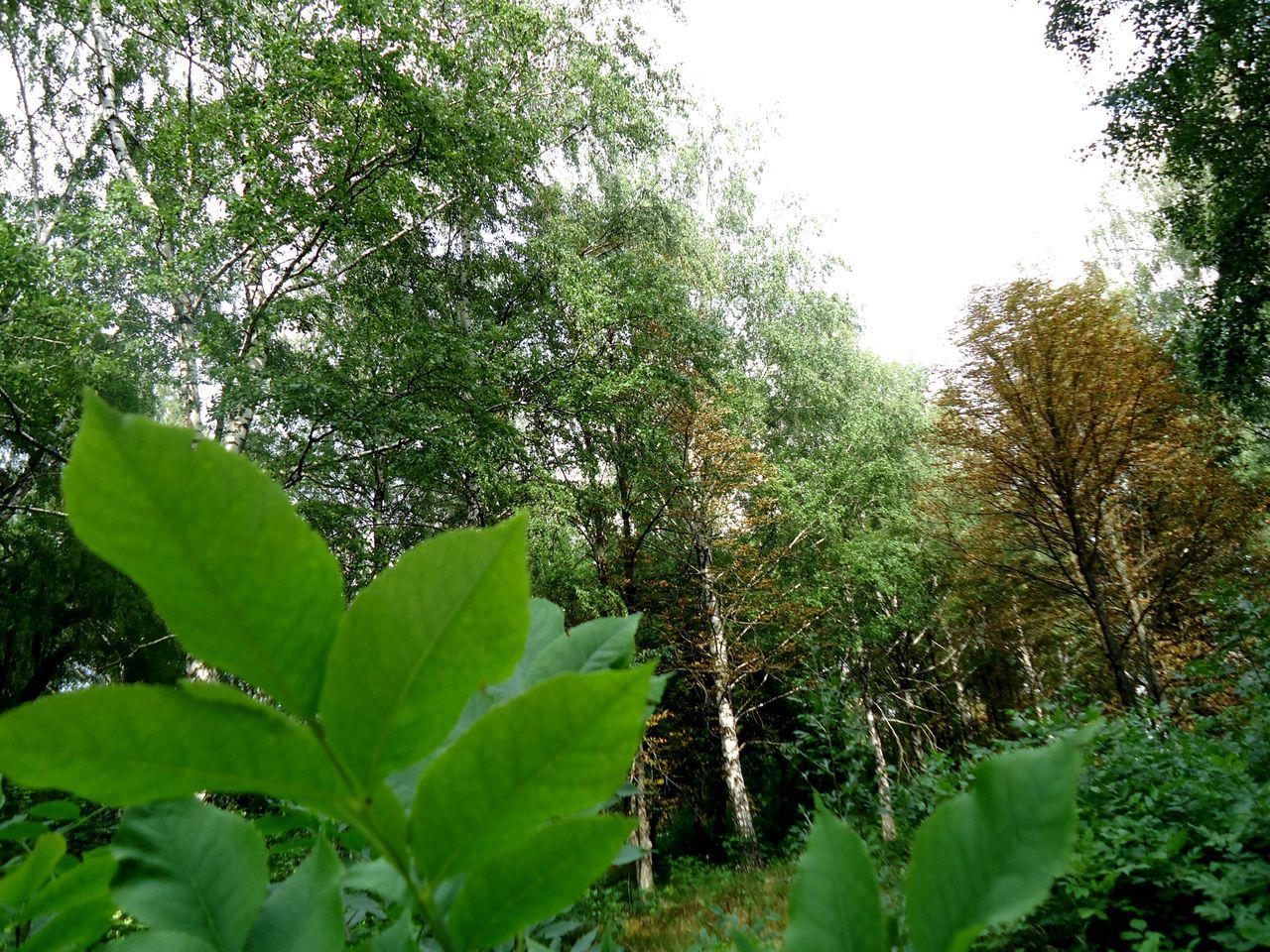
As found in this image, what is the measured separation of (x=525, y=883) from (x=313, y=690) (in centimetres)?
9

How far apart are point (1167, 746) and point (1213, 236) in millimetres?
5859

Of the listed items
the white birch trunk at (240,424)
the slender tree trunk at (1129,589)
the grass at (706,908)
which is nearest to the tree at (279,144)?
the white birch trunk at (240,424)

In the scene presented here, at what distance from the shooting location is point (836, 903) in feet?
0.63

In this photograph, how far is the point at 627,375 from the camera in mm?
8461

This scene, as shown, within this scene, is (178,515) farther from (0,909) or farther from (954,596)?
(954,596)

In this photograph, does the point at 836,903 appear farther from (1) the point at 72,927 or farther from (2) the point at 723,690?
(2) the point at 723,690

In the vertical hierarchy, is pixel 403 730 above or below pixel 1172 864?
above

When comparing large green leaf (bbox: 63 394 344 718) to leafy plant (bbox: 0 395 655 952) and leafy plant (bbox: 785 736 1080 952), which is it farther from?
leafy plant (bbox: 785 736 1080 952)

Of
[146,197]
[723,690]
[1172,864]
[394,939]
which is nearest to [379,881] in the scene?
[394,939]

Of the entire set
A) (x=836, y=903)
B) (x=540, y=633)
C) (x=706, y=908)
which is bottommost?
(x=706, y=908)

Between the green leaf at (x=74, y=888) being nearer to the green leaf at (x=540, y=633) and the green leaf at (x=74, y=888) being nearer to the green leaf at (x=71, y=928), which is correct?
the green leaf at (x=71, y=928)

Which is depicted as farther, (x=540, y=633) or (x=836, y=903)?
(x=540, y=633)

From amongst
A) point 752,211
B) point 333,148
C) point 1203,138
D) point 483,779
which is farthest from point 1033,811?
point 752,211

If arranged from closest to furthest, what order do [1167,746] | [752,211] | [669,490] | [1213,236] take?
[1167,746] → [1213,236] → [669,490] → [752,211]
